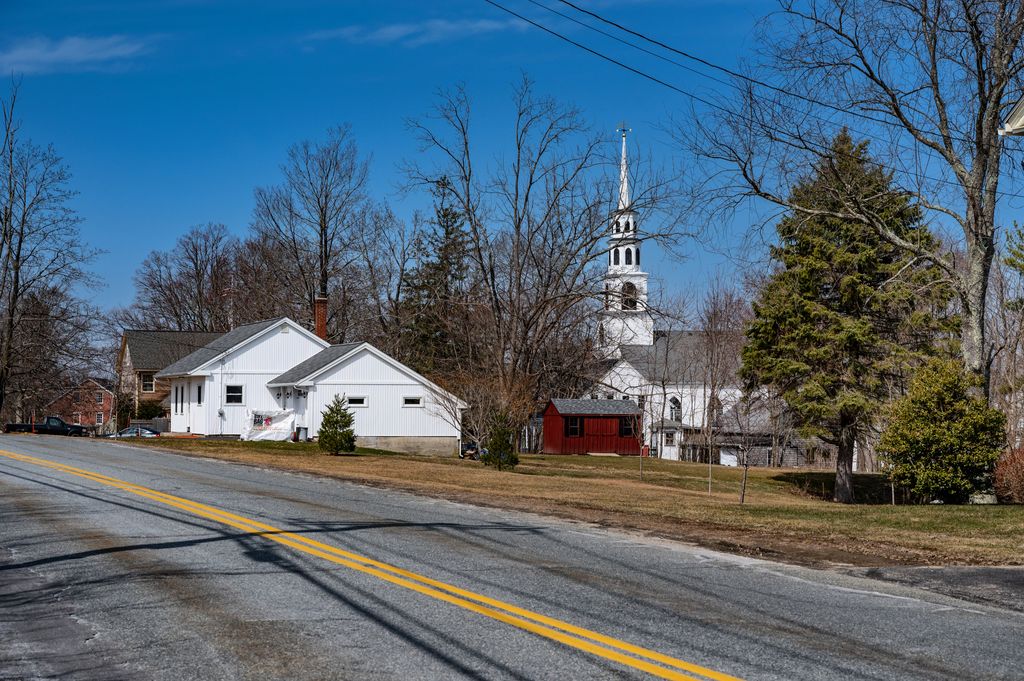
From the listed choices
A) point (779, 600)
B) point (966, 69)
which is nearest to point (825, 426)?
point (966, 69)

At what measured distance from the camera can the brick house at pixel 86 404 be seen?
2470 inches

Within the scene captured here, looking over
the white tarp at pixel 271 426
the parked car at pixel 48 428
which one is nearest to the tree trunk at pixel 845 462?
the white tarp at pixel 271 426

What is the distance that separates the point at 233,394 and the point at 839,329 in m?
28.5

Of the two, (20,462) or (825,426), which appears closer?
(20,462)

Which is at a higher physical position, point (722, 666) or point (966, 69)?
point (966, 69)

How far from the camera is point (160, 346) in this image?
70.9m

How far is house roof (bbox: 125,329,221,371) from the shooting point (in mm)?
69875

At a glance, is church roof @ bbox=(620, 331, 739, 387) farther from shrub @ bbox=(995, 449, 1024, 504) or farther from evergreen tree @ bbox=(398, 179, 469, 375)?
shrub @ bbox=(995, 449, 1024, 504)

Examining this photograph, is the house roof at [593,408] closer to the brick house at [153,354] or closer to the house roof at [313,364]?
the house roof at [313,364]

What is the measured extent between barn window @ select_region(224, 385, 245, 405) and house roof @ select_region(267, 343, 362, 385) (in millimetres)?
1416

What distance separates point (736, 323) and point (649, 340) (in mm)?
13066

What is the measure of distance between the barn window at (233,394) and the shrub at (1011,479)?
35.2 metres

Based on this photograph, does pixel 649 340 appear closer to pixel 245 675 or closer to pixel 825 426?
pixel 825 426

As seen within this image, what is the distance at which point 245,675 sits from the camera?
19.3 feet
